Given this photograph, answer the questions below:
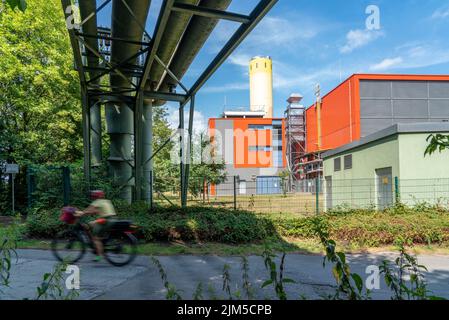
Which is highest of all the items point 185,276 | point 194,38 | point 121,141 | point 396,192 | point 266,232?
point 194,38

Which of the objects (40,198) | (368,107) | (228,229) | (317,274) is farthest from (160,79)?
(368,107)

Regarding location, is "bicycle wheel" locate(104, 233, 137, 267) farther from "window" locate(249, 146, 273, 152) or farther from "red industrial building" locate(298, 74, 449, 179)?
"window" locate(249, 146, 273, 152)

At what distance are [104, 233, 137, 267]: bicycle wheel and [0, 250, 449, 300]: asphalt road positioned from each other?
16cm

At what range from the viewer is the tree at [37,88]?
18.8 meters

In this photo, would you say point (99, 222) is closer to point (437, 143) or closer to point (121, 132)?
point (437, 143)

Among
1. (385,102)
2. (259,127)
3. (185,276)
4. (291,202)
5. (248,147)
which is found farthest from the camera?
(259,127)

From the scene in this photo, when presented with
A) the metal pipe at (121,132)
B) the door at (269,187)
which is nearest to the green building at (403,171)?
the door at (269,187)

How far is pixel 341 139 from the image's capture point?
4325cm

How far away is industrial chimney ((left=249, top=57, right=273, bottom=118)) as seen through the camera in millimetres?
61188

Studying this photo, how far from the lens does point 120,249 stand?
277 inches

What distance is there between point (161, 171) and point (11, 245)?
26.1 m

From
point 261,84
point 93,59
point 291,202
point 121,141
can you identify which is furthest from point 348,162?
point 261,84

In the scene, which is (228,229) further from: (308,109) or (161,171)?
(308,109)

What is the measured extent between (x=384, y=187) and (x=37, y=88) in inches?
749
